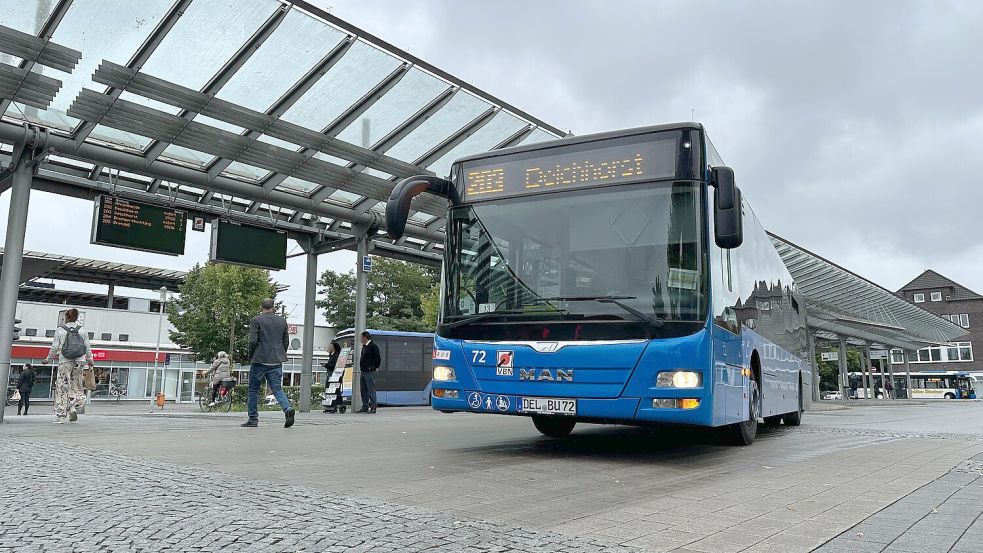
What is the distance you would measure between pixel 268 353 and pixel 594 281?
19.5ft

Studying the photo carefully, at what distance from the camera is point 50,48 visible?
986 cm

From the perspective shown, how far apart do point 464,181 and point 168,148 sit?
7810 millimetres

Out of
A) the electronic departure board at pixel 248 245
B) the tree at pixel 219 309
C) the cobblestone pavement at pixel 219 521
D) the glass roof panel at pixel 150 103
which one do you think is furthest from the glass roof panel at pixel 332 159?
the tree at pixel 219 309

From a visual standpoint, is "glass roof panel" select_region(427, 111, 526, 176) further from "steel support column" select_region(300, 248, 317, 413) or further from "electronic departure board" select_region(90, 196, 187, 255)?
"electronic departure board" select_region(90, 196, 187, 255)

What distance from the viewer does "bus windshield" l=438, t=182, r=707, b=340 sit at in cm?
656

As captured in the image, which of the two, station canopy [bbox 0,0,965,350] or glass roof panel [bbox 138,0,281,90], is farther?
glass roof panel [bbox 138,0,281,90]

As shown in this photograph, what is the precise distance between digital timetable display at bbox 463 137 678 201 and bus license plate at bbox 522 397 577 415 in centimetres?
208

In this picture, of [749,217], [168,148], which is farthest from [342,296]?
[749,217]

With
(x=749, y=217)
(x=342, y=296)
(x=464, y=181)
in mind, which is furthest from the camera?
(x=342, y=296)

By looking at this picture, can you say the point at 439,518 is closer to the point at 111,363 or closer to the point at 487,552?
the point at 487,552

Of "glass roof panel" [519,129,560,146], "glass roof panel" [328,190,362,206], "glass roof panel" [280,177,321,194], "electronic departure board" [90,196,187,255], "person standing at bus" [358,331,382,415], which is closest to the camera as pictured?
"electronic departure board" [90,196,187,255]

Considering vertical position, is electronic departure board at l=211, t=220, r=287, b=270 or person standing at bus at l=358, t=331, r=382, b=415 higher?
electronic departure board at l=211, t=220, r=287, b=270

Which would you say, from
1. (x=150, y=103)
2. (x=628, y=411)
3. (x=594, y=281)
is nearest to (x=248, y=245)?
(x=150, y=103)

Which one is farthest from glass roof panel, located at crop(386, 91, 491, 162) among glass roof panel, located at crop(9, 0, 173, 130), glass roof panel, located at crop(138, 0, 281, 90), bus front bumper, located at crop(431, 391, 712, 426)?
bus front bumper, located at crop(431, 391, 712, 426)
